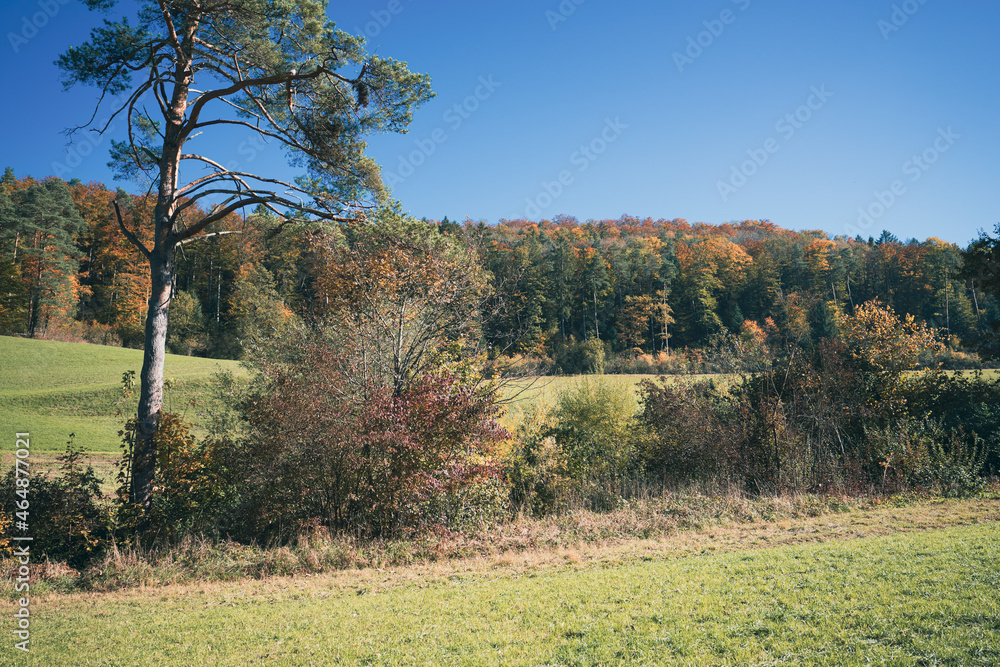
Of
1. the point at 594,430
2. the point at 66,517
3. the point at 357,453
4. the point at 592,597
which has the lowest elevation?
the point at 66,517

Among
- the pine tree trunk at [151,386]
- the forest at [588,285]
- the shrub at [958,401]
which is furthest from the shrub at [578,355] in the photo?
the pine tree trunk at [151,386]

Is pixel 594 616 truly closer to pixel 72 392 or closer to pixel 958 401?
pixel 958 401

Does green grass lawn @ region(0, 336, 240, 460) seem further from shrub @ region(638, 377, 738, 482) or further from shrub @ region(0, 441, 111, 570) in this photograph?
shrub @ region(638, 377, 738, 482)

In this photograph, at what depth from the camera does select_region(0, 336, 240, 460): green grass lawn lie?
2131cm

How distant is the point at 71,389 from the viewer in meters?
27.8

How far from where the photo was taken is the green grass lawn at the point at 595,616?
4.16 meters

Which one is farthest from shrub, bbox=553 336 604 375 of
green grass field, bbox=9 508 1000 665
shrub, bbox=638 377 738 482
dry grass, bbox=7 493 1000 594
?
green grass field, bbox=9 508 1000 665

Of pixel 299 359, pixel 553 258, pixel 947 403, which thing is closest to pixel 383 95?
pixel 299 359

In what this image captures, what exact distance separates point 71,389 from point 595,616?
3406cm

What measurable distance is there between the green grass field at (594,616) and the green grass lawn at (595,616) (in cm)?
2

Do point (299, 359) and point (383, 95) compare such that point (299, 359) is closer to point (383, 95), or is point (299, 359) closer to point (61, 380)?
point (383, 95)

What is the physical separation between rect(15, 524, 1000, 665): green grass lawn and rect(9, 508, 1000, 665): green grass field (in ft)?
0.07

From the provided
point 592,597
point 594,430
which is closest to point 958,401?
point 594,430

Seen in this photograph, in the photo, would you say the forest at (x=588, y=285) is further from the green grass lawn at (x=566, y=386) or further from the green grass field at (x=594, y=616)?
the green grass field at (x=594, y=616)
